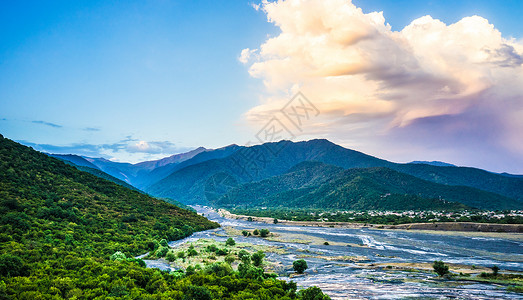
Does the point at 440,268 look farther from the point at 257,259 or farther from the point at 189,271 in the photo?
the point at 189,271

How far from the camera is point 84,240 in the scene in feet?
188

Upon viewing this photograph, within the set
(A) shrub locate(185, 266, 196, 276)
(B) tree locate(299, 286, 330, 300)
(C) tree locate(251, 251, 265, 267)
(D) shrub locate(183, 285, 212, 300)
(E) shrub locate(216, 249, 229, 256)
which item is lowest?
(E) shrub locate(216, 249, 229, 256)

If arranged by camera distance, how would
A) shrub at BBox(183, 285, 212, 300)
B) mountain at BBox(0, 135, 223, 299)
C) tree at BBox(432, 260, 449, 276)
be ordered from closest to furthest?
shrub at BBox(183, 285, 212, 300) → mountain at BBox(0, 135, 223, 299) → tree at BBox(432, 260, 449, 276)

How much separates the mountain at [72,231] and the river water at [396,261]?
15.6m

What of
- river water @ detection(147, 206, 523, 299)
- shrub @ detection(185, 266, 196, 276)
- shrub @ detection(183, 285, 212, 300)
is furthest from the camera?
shrub @ detection(185, 266, 196, 276)

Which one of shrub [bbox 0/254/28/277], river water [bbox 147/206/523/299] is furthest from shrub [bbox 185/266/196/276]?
shrub [bbox 0/254/28/277]

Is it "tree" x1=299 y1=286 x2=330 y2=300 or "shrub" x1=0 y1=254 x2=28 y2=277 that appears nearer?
"tree" x1=299 y1=286 x2=330 y2=300

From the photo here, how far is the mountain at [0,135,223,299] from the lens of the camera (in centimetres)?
2750

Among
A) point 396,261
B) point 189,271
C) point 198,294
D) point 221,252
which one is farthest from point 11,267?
point 396,261

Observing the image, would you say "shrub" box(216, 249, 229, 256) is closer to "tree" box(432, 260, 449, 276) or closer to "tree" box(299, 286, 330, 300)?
"tree" box(432, 260, 449, 276)

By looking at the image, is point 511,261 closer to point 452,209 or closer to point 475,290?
point 475,290

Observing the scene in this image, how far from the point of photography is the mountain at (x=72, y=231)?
90.2 feet

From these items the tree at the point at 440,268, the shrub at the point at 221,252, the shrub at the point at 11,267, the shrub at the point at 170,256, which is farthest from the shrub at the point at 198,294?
the shrub at the point at 221,252

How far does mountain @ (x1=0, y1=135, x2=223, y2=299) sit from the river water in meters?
15.6
